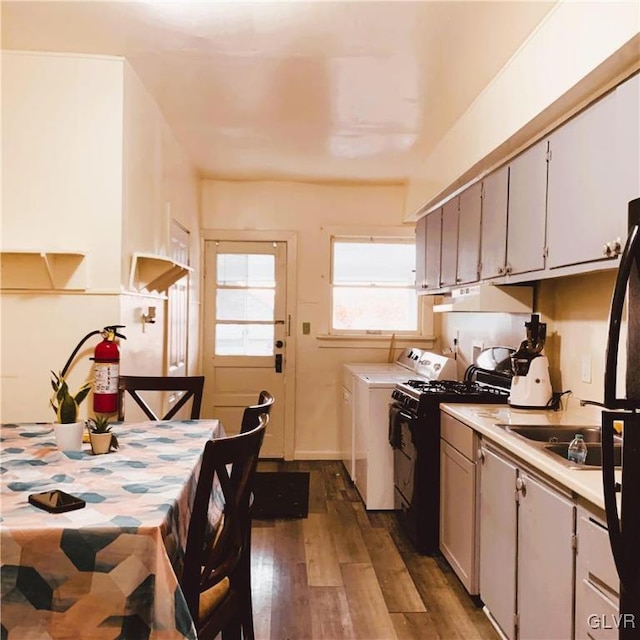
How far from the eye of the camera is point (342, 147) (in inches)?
162

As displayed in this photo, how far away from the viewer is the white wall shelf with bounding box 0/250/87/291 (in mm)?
2711

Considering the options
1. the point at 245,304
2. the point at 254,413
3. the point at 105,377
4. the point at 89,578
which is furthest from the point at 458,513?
the point at 245,304

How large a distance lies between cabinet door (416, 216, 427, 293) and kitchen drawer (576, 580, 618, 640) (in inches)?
120

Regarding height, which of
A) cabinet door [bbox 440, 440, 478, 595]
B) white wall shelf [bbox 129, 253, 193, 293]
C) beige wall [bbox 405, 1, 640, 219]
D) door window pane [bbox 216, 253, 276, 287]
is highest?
beige wall [bbox 405, 1, 640, 219]

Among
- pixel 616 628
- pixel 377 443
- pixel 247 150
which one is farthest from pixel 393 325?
pixel 616 628

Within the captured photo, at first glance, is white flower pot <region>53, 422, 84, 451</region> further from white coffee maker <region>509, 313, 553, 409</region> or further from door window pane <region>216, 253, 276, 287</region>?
door window pane <region>216, 253, 276, 287</region>

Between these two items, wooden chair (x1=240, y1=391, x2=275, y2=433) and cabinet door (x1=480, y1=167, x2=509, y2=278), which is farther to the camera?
cabinet door (x1=480, y1=167, x2=509, y2=278)

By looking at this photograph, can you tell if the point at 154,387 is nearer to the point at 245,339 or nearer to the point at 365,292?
the point at 245,339

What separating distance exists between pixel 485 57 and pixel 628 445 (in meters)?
2.03

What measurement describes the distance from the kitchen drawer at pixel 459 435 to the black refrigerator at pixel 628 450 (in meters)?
1.23

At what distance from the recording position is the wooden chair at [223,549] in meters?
1.45

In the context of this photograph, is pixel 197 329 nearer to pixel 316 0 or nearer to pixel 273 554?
pixel 273 554

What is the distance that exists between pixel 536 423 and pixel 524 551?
59 cm

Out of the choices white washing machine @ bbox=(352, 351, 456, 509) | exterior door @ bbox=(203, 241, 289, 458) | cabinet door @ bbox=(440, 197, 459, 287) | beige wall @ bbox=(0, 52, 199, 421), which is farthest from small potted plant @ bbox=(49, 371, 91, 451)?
exterior door @ bbox=(203, 241, 289, 458)
